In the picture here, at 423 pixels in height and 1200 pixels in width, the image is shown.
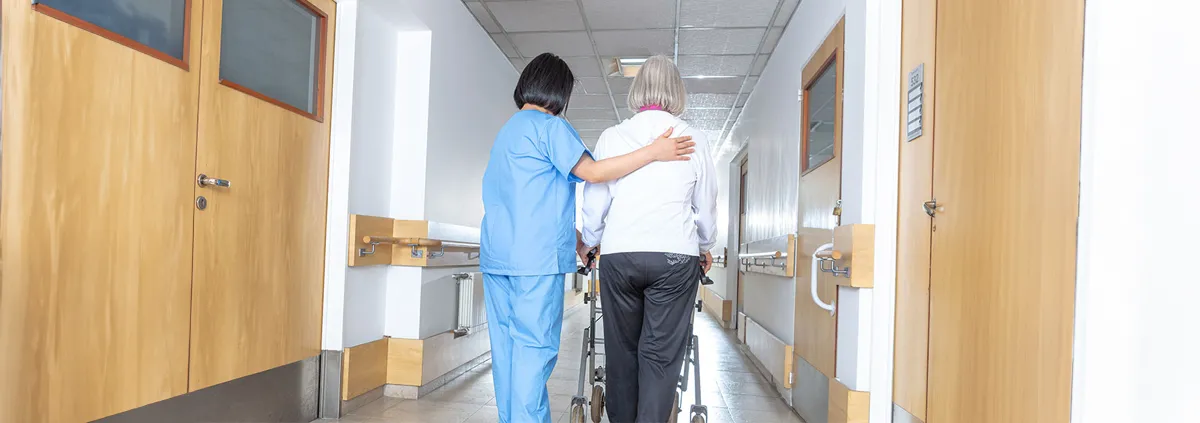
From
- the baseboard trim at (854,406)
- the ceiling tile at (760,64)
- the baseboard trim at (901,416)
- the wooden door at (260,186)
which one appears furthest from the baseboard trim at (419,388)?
the ceiling tile at (760,64)

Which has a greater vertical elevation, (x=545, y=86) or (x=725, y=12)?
(x=725, y=12)

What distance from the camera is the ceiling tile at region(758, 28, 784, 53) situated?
15.9 feet

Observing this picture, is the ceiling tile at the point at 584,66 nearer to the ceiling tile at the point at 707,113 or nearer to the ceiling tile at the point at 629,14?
the ceiling tile at the point at 629,14

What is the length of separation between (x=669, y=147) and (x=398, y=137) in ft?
7.28

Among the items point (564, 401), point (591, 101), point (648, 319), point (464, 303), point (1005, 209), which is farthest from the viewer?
point (591, 101)

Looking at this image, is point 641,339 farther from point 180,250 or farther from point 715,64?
point 715,64

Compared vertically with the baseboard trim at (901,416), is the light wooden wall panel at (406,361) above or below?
below

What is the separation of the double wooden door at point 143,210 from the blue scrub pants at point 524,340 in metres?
1.04

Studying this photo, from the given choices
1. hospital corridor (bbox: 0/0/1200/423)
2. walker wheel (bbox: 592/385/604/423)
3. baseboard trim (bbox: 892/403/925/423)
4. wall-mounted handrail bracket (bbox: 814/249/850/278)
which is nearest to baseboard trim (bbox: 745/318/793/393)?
Result: hospital corridor (bbox: 0/0/1200/423)

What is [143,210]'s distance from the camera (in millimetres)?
2018

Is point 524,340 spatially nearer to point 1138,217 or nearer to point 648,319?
point 648,319

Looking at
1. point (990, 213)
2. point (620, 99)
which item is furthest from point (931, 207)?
point (620, 99)

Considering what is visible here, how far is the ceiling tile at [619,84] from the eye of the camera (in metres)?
6.42

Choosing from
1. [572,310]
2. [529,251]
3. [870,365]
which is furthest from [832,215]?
[572,310]
